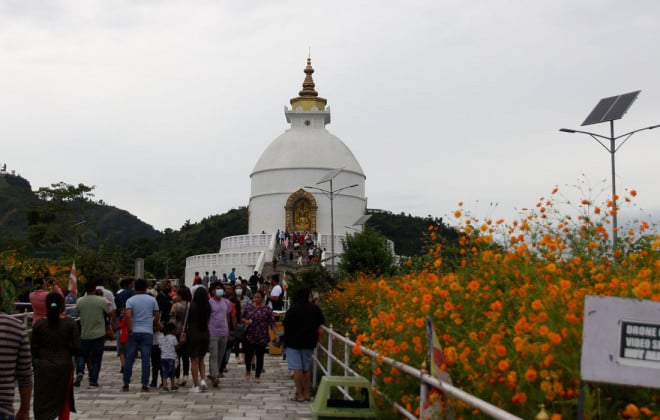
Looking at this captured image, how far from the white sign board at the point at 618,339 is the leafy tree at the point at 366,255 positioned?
26042 mm

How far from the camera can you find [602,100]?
2277 cm

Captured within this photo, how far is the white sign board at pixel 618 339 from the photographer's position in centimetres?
383

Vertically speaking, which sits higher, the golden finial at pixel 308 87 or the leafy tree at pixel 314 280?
the golden finial at pixel 308 87

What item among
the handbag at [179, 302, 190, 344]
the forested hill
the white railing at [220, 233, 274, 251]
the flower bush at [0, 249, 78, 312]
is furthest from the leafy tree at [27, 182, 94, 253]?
the handbag at [179, 302, 190, 344]

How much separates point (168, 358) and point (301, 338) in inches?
89.7

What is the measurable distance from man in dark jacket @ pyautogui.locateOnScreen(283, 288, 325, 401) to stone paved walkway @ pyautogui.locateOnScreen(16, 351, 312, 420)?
14.0 inches

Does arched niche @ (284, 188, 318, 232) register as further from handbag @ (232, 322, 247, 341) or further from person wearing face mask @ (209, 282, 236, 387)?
person wearing face mask @ (209, 282, 236, 387)

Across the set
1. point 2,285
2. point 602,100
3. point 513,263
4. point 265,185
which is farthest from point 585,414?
Answer: point 265,185

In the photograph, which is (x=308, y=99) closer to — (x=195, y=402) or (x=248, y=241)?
(x=248, y=241)

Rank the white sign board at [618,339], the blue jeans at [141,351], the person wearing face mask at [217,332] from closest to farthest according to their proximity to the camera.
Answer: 1. the white sign board at [618,339]
2. the blue jeans at [141,351]
3. the person wearing face mask at [217,332]

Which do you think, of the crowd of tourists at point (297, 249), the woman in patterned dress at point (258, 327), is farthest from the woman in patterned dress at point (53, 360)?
the crowd of tourists at point (297, 249)

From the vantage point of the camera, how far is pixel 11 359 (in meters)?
6.30

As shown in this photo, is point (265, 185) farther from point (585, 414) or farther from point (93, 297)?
point (585, 414)

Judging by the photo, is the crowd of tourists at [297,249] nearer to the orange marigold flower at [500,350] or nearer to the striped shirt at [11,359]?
the striped shirt at [11,359]
